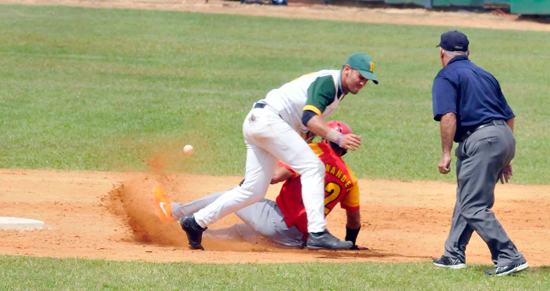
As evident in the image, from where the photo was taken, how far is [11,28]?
24.7 metres

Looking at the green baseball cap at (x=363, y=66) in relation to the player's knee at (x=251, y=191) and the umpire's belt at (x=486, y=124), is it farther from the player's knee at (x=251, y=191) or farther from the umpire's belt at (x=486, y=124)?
the player's knee at (x=251, y=191)

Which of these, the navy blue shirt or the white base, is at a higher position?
the navy blue shirt

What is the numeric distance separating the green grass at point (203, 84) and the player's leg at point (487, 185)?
548 centimetres

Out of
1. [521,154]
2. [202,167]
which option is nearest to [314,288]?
[202,167]

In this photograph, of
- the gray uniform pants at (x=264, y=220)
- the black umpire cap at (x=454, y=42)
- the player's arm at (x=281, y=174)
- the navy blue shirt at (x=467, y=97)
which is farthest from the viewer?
the gray uniform pants at (x=264, y=220)

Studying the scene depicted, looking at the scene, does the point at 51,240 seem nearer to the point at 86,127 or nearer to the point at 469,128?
the point at 469,128

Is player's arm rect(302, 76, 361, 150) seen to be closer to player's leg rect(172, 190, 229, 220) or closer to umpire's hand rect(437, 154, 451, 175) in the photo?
umpire's hand rect(437, 154, 451, 175)

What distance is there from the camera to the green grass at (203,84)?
Answer: 12.7m

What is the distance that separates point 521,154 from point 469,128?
7.52 metres

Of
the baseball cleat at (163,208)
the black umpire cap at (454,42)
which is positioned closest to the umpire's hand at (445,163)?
the black umpire cap at (454,42)

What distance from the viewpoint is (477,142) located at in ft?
19.9

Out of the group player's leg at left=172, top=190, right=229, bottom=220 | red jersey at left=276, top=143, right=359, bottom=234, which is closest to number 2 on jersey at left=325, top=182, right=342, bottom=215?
red jersey at left=276, top=143, right=359, bottom=234

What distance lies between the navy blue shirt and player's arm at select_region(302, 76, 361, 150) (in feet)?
2.42

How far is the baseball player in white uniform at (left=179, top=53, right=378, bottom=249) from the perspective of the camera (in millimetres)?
6500
